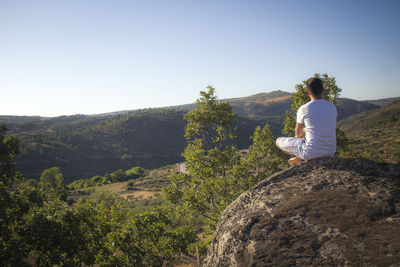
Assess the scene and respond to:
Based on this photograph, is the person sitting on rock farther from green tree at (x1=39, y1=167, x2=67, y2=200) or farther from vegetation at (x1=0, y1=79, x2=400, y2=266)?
green tree at (x1=39, y1=167, x2=67, y2=200)

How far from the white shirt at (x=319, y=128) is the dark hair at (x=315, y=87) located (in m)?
0.14

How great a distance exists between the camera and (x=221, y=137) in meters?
9.11

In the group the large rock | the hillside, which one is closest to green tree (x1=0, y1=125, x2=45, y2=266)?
the large rock

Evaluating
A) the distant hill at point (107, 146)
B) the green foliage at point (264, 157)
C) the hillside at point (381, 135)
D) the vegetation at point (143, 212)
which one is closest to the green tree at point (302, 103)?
the vegetation at point (143, 212)

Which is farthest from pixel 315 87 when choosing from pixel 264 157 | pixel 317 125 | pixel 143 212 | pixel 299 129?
pixel 143 212

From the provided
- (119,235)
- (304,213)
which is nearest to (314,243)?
(304,213)

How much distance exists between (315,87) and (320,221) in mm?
2558

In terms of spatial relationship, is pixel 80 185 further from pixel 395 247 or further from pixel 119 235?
pixel 395 247

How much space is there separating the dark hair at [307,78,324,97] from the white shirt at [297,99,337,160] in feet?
0.48

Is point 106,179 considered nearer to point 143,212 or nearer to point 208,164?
point 143,212

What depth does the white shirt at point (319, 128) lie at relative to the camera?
405cm

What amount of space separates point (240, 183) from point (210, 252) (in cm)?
469

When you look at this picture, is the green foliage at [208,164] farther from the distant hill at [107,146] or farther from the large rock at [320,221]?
the distant hill at [107,146]

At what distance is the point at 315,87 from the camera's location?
4188mm
